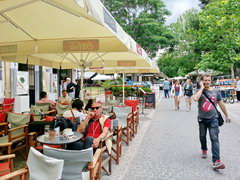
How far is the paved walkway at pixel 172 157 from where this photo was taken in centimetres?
414

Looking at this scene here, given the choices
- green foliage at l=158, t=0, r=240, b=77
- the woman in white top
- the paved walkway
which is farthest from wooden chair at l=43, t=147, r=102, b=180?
green foliage at l=158, t=0, r=240, b=77

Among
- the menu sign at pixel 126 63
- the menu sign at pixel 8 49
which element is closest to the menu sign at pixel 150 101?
the menu sign at pixel 126 63

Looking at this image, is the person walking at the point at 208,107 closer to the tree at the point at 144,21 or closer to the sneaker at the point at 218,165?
the sneaker at the point at 218,165

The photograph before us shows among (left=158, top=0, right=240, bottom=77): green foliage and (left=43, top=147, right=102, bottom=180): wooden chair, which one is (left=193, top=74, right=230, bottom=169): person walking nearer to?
(left=43, top=147, right=102, bottom=180): wooden chair

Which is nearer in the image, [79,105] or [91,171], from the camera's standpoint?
[91,171]

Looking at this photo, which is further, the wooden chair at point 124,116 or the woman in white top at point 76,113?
the wooden chair at point 124,116

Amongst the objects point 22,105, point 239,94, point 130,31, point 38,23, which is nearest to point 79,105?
point 38,23

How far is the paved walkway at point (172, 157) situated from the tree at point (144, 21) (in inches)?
821

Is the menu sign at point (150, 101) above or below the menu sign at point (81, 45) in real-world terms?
below

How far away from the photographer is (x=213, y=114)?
4.50 m

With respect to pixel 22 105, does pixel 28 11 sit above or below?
above

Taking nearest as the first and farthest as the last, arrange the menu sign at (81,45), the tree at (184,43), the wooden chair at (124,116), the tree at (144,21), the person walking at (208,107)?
the person walking at (208,107)
the menu sign at (81,45)
the wooden chair at (124,116)
the tree at (144,21)
the tree at (184,43)

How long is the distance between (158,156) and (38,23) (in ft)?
12.9

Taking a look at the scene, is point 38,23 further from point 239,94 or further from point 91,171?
point 239,94
